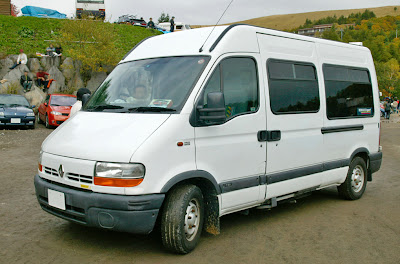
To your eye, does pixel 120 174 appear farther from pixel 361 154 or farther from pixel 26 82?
pixel 26 82

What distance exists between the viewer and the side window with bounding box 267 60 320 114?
5.75 m

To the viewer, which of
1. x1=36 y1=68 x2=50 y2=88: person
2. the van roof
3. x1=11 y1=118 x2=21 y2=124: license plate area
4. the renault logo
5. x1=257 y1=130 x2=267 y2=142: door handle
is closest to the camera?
the renault logo

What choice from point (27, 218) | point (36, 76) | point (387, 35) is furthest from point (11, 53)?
point (387, 35)

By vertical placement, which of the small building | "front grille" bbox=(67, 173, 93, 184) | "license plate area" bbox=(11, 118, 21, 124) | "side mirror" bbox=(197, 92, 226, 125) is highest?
the small building

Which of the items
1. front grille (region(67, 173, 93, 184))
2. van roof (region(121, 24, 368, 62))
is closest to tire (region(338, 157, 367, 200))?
van roof (region(121, 24, 368, 62))

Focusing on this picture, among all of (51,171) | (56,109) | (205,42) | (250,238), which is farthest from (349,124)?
(56,109)

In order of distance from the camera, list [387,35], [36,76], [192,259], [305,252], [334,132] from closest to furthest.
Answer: [192,259]
[305,252]
[334,132]
[36,76]
[387,35]

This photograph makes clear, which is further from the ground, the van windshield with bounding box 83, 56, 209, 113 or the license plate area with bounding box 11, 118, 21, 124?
the van windshield with bounding box 83, 56, 209, 113

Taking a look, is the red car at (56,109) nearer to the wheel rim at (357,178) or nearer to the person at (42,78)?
the person at (42,78)

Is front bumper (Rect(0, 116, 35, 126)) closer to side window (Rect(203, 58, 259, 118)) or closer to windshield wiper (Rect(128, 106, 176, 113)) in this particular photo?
windshield wiper (Rect(128, 106, 176, 113))

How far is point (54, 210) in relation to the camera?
4684mm

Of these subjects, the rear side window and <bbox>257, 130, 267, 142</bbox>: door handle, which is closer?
<bbox>257, 130, 267, 142</bbox>: door handle

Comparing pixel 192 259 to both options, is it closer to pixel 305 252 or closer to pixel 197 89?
pixel 305 252

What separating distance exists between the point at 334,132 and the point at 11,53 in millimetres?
26193
